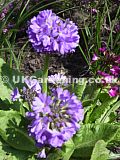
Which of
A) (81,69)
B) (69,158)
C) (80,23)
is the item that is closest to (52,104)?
(69,158)

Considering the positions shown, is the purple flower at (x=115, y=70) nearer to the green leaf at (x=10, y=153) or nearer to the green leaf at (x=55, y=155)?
the green leaf at (x=55, y=155)

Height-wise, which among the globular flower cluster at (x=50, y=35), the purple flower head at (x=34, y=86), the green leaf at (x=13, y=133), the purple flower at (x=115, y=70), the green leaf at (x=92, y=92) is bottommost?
the green leaf at (x=13, y=133)

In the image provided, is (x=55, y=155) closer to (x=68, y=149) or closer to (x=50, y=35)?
(x=68, y=149)

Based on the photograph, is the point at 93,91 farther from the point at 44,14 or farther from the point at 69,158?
the point at 44,14

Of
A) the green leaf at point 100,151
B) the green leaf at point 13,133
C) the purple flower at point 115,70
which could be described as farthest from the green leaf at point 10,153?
the purple flower at point 115,70

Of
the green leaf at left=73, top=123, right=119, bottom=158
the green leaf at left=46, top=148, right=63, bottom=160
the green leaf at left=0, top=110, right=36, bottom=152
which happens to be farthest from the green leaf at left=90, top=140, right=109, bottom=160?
the green leaf at left=0, top=110, right=36, bottom=152

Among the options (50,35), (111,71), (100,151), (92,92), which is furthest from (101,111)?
(50,35)

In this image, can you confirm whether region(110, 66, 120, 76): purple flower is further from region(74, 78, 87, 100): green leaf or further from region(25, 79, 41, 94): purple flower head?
region(25, 79, 41, 94): purple flower head
